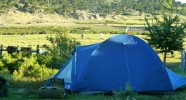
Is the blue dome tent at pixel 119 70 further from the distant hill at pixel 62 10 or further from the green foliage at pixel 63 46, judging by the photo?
the distant hill at pixel 62 10

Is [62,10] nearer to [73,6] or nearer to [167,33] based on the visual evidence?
[73,6]

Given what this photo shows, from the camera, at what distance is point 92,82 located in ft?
40.9

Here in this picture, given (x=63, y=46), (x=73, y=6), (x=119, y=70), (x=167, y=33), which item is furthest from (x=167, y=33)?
(x=73, y=6)

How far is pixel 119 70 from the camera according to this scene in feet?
41.1

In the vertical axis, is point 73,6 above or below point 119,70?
below

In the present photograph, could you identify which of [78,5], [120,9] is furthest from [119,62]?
[120,9]

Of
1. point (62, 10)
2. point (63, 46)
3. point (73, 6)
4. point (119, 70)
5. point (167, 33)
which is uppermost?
point (167, 33)

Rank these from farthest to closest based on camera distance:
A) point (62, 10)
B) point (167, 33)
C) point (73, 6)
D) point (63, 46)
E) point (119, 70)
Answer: point (73, 6)
point (62, 10)
point (63, 46)
point (167, 33)
point (119, 70)

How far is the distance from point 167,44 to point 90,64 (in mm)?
9625

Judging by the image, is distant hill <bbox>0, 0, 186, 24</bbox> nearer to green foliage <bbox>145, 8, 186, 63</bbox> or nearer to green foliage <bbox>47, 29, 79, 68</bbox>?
green foliage <bbox>47, 29, 79, 68</bbox>

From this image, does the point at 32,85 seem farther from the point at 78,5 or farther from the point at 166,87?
the point at 78,5

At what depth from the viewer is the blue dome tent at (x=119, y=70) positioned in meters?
12.4

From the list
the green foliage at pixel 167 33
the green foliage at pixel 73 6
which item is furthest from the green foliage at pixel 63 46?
the green foliage at pixel 73 6

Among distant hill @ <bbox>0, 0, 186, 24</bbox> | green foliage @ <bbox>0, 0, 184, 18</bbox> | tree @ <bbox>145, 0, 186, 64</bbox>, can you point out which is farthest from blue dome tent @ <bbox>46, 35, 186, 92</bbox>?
green foliage @ <bbox>0, 0, 184, 18</bbox>
